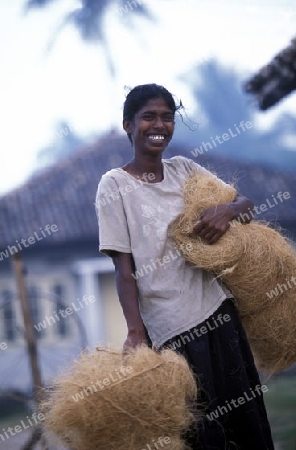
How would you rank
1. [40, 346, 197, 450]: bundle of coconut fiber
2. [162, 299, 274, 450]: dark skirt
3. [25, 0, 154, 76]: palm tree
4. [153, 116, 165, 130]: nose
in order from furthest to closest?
[25, 0, 154, 76]: palm tree, [153, 116, 165, 130]: nose, [162, 299, 274, 450]: dark skirt, [40, 346, 197, 450]: bundle of coconut fiber

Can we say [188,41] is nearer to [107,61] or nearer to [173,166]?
[107,61]

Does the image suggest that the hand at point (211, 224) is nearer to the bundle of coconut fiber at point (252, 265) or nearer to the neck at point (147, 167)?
the bundle of coconut fiber at point (252, 265)

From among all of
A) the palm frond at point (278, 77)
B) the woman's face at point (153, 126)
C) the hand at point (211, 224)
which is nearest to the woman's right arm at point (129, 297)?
the hand at point (211, 224)

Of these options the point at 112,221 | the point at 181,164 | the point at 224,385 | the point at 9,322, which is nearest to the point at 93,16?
the point at 9,322

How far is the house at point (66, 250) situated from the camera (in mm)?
5020

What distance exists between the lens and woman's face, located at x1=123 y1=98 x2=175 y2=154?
2.68 meters

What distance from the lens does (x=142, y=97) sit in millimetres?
2709

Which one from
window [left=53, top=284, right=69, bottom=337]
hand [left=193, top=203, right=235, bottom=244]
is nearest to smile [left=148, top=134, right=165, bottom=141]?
hand [left=193, top=203, right=235, bottom=244]

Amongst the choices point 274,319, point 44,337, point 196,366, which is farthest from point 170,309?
point 44,337

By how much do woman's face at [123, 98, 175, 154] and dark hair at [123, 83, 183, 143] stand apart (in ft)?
0.05

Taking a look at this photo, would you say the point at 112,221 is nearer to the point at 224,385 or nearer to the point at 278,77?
the point at 224,385

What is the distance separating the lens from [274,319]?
280 cm

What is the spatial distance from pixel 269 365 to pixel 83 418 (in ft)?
3.00

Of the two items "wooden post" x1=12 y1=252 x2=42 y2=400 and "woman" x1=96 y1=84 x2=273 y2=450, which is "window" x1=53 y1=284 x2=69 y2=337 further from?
"woman" x1=96 y1=84 x2=273 y2=450
